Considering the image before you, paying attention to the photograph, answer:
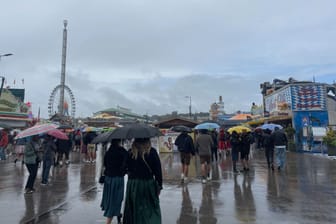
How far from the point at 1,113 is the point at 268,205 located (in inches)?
1394

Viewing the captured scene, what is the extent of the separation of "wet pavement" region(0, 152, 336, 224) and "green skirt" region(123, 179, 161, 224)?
1536 mm

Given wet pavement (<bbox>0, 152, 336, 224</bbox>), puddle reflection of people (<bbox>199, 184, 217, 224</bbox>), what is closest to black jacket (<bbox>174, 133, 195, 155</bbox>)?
wet pavement (<bbox>0, 152, 336, 224</bbox>)

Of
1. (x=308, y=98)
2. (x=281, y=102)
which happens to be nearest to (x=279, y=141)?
(x=308, y=98)

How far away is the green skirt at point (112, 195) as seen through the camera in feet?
18.2

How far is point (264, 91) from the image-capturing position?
128ft

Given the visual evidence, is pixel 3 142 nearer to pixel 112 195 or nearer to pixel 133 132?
pixel 112 195

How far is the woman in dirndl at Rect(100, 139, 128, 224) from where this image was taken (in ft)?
18.2

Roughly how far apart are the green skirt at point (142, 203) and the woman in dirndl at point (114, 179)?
0.90m

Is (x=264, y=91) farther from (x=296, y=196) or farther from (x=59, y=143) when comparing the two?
(x=296, y=196)

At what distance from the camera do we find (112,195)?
5.59m

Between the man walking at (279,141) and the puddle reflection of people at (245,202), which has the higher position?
the man walking at (279,141)

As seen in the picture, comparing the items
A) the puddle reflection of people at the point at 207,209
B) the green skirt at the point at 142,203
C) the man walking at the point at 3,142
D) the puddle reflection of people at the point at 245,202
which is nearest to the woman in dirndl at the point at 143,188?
the green skirt at the point at 142,203

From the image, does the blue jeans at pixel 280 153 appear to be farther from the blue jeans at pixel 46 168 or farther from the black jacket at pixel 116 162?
the black jacket at pixel 116 162

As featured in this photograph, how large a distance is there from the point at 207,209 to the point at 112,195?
2293 mm
